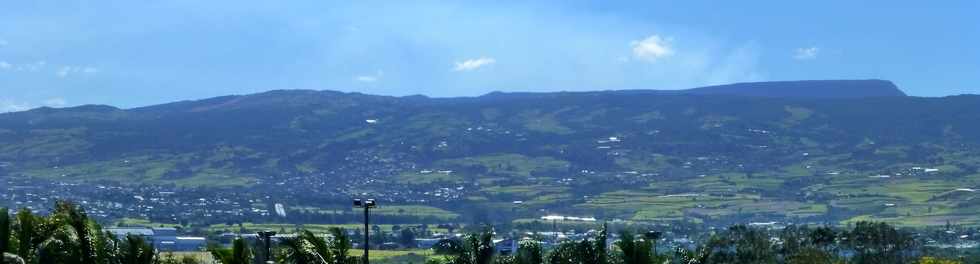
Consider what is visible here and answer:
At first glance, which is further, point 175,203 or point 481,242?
point 175,203

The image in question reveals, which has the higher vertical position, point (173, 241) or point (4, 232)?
point (4, 232)

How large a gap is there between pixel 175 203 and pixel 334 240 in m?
164

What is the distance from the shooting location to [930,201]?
189500 mm

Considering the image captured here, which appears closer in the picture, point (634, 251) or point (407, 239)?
point (634, 251)

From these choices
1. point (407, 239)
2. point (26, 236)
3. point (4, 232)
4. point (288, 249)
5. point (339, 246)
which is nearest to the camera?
point (4, 232)

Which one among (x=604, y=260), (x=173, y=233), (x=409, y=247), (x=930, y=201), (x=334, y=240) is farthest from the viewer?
(x=930, y=201)

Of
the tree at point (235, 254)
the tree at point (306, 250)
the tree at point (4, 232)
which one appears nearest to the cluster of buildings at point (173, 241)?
the tree at point (235, 254)

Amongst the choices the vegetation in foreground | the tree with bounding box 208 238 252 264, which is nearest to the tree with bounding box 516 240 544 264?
the vegetation in foreground

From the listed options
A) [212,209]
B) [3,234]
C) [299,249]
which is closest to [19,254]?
[3,234]

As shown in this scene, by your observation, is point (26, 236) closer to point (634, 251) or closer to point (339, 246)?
point (339, 246)

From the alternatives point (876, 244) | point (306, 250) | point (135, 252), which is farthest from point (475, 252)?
point (876, 244)

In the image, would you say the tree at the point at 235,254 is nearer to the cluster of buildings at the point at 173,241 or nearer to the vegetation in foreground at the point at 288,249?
the vegetation in foreground at the point at 288,249

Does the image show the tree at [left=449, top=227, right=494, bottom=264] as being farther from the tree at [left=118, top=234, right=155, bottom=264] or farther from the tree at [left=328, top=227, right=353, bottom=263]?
the tree at [left=118, top=234, right=155, bottom=264]

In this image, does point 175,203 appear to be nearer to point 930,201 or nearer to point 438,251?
point 930,201
